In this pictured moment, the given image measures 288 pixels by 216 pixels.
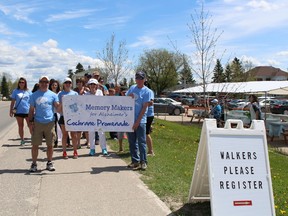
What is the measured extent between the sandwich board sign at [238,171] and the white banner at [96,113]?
340 centimetres

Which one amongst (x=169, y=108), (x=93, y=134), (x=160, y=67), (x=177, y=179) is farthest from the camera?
(x=160, y=67)

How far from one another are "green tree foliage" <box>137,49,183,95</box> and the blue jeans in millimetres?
75195

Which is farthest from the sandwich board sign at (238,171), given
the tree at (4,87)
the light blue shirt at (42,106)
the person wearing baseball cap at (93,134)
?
the tree at (4,87)

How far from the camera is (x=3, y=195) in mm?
5457

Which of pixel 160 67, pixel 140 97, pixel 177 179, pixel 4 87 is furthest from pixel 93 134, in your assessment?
pixel 4 87

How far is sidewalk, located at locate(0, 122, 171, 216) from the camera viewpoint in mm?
4809

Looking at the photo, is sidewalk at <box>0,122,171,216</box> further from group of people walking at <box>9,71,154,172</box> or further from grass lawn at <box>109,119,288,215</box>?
group of people walking at <box>9,71,154,172</box>

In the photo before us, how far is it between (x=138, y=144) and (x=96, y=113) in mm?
1245

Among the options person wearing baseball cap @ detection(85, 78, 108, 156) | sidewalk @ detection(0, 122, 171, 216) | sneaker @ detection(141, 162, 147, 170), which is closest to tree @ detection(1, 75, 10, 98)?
person wearing baseball cap @ detection(85, 78, 108, 156)

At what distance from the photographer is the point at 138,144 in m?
7.13

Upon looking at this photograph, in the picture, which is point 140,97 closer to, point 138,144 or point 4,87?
point 138,144

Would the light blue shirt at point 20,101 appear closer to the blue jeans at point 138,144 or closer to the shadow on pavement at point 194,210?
the blue jeans at point 138,144

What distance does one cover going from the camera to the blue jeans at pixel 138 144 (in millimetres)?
7074

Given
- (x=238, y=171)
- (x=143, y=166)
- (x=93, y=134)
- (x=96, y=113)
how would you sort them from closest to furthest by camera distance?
(x=238, y=171) < (x=143, y=166) < (x=96, y=113) < (x=93, y=134)
